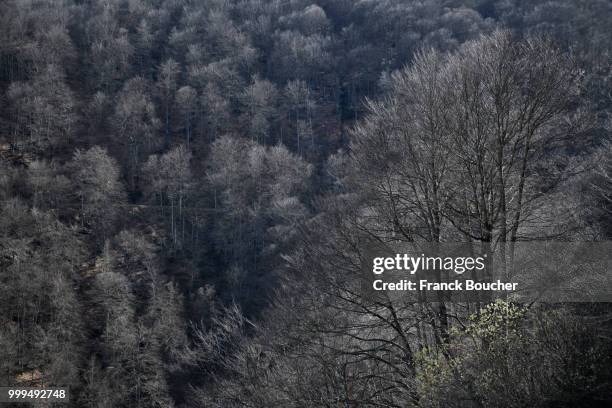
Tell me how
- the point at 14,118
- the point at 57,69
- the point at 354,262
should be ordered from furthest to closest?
the point at 57,69, the point at 14,118, the point at 354,262

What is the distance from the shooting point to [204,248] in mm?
46844

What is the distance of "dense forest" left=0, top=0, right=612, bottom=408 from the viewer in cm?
867

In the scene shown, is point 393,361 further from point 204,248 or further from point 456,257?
point 204,248

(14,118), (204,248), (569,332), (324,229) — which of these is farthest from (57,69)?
(569,332)

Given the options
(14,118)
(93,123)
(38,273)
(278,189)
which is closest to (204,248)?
(278,189)

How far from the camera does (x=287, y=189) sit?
49938 mm

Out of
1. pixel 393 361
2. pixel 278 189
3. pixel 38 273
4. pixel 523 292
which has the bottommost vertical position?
pixel 393 361

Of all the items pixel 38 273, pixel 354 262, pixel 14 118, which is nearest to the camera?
pixel 354 262

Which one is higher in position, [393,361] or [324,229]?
[324,229]

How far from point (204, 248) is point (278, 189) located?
9.04 meters

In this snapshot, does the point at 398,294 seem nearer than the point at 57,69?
Yes

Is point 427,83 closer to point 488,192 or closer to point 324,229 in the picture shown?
point 488,192

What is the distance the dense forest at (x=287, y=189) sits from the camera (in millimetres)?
8672

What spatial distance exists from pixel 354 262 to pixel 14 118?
5884cm
